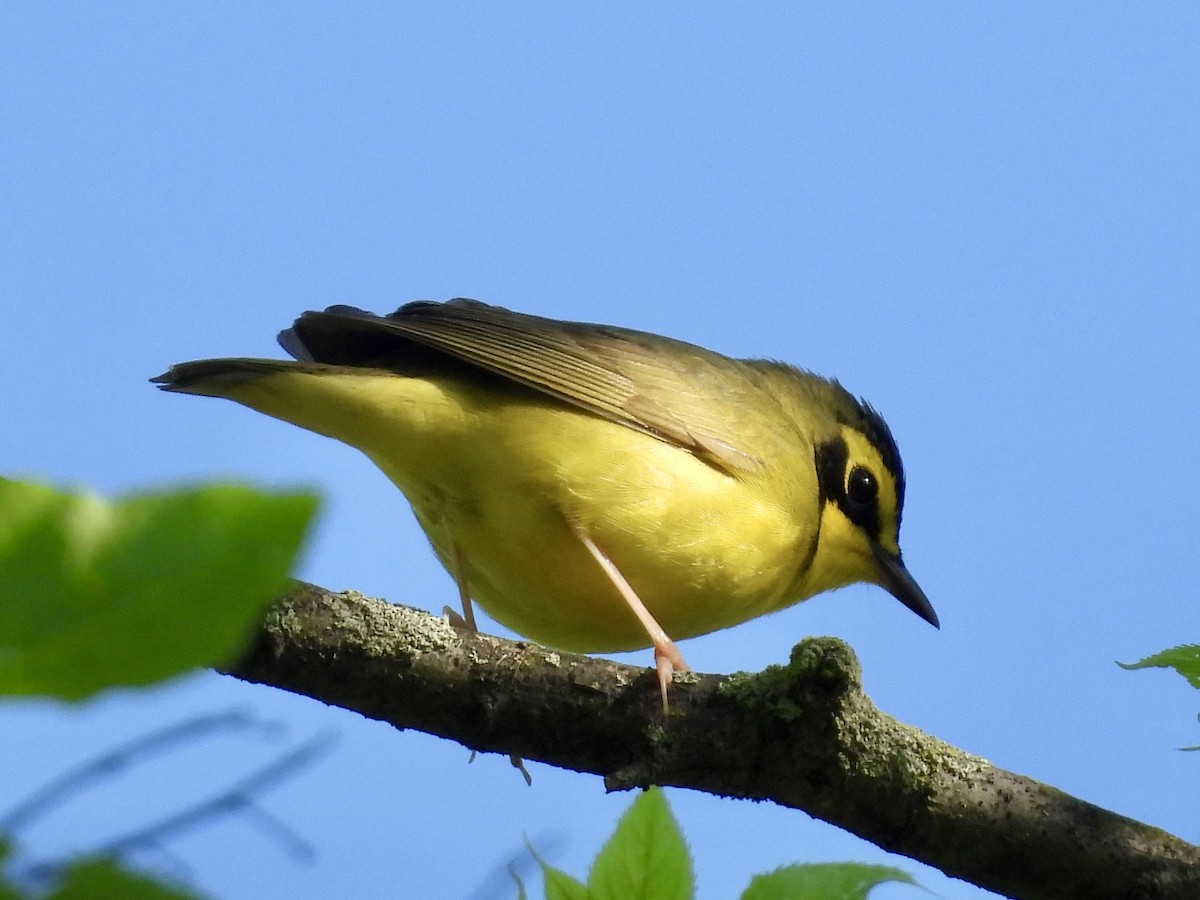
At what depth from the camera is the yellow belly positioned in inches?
201

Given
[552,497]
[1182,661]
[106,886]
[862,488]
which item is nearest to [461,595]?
[552,497]

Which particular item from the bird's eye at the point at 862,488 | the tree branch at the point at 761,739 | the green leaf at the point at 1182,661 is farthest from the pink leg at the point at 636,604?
the green leaf at the point at 1182,661

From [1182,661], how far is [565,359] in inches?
130

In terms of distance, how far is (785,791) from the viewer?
11.3ft

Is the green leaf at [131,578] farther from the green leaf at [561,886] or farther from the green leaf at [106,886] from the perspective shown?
the green leaf at [561,886]

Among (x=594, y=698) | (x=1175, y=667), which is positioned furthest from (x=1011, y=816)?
(x=594, y=698)

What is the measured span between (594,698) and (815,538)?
2.88m

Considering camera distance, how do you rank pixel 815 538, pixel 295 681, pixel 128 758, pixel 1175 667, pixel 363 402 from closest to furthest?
pixel 128 758, pixel 1175 667, pixel 295 681, pixel 363 402, pixel 815 538

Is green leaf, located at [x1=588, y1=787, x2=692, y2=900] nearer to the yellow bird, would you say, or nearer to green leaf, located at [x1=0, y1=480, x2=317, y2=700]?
green leaf, located at [x1=0, y1=480, x2=317, y2=700]

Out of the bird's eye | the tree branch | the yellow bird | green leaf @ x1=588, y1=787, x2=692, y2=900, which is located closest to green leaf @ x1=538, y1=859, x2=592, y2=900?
green leaf @ x1=588, y1=787, x2=692, y2=900

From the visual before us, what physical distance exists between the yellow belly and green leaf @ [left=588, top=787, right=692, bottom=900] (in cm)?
282

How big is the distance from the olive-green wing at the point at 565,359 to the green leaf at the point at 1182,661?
2915mm

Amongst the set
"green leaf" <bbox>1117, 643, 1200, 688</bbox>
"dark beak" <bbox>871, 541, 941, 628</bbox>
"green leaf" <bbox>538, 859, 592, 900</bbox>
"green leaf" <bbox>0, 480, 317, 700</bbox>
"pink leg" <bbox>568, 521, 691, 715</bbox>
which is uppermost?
"dark beak" <bbox>871, 541, 941, 628</bbox>

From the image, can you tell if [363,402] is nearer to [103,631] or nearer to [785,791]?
[785,791]
